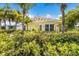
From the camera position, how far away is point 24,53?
434 cm

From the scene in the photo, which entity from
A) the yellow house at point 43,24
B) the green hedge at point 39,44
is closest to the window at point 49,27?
the yellow house at point 43,24

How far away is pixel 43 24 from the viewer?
4500 millimetres

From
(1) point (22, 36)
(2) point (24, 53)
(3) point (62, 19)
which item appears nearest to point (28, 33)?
(1) point (22, 36)

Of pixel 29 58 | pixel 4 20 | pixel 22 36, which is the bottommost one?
pixel 29 58

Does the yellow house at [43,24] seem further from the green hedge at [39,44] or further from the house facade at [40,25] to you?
the green hedge at [39,44]

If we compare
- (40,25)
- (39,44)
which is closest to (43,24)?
(40,25)

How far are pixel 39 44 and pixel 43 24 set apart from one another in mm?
387

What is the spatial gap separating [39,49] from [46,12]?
705mm

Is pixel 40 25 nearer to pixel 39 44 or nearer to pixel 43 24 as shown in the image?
pixel 43 24

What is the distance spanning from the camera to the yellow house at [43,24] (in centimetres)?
450

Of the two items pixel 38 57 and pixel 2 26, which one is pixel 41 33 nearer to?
pixel 38 57

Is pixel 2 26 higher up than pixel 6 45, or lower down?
A: higher up

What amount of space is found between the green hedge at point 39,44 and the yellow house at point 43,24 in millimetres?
101

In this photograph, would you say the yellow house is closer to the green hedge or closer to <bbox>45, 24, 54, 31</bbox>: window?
<bbox>45, 24, 54, 31</bbox>: window
